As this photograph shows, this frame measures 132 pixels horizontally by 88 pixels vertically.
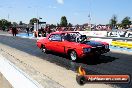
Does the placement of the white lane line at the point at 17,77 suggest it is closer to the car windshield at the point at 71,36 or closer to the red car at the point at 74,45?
the red car at the point at 74,45

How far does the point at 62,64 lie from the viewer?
Answer: 40.0 ft

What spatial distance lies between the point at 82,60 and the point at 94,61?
75 cm

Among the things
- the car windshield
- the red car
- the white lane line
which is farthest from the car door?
the white lane line

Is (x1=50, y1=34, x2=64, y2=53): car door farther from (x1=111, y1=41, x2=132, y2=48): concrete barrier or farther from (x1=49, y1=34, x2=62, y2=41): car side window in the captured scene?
(x1=111, y1=41, x2=132, y2=48): concrete barrier

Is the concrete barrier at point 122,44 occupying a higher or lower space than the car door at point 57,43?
lower

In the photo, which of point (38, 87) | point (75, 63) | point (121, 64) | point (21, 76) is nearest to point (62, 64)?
point (75, 63)

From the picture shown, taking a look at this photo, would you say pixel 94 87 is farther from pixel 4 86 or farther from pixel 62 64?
pixel 62 64

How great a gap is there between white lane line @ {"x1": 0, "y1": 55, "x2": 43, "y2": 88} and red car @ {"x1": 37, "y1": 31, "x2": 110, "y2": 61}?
13.1 feet

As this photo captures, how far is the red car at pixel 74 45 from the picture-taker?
1200 cm

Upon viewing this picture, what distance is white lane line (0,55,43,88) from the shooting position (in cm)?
575

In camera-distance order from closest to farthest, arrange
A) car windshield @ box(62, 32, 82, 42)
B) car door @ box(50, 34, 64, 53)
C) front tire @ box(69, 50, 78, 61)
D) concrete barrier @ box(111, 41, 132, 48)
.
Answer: front tire @ box(69, 50, 78, 61), car windshield @ box(62, 32, 82, 42), car door @ box(50, 34, 64, 53), concrete barrier @ box(111, 41, 132, 48)

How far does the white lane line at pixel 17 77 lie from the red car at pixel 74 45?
13.1ft

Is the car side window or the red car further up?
the car side window

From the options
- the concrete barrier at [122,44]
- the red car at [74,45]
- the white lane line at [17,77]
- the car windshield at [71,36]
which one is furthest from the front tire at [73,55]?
the concrete barrier at [122,44]
